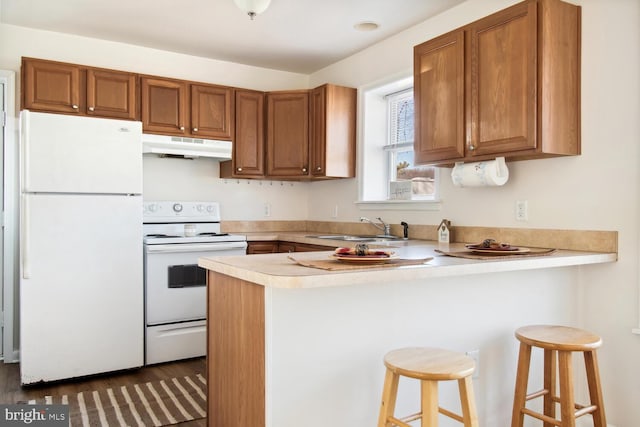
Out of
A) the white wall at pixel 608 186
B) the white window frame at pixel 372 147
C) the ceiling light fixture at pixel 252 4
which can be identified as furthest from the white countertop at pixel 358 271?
the white window frame at pixel 372 147

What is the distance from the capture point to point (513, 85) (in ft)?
7.85

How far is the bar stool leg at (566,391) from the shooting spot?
6.14 ft

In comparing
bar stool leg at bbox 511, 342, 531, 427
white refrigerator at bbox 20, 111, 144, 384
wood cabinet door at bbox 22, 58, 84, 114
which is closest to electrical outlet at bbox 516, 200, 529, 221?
bar stool leg at bbox 511, 342, 531, 427

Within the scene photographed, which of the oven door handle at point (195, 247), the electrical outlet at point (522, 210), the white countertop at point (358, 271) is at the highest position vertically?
the electrical outlet at point (522, 210)

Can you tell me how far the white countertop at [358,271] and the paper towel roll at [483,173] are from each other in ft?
1.79

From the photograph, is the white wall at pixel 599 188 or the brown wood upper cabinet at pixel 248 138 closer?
the white wall at pixel 599 188

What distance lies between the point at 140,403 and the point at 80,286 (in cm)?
89

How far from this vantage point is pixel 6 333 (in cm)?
354

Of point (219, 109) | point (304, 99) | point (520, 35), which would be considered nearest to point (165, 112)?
point (219, 109)

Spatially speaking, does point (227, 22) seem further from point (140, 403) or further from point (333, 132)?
point (140, 403)

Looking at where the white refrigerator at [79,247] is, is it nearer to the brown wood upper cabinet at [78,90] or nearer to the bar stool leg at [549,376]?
the brown wood upper cabinet at [78,90]

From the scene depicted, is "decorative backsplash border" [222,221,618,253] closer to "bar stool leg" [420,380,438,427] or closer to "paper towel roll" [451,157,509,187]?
"paper towel roll" [451,157,509,187]

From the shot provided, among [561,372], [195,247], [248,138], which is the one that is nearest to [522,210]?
[561,372]

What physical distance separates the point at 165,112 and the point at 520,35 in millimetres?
2644
